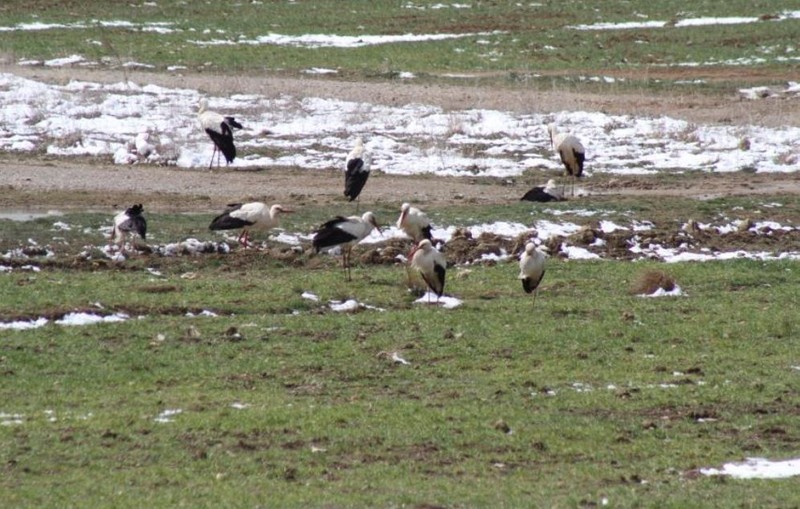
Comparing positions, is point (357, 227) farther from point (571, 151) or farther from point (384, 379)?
point (571, 151)

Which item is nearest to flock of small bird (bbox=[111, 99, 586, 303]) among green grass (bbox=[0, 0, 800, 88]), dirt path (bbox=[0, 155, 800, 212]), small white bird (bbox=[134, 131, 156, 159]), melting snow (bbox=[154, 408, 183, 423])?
dirt path (bbox=[0, 155, 800, 212])

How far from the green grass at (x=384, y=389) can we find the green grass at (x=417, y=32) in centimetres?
2265

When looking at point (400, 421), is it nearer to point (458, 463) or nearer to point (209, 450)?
point (458, 463)

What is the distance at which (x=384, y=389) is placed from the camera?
1215 centimetres

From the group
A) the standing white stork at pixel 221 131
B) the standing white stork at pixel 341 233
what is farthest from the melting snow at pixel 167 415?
the standing white stork at pixel 221 131

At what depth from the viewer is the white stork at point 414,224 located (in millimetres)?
18297

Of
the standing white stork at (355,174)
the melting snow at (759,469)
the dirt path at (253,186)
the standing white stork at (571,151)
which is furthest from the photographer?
the standing white stork at (571,151)

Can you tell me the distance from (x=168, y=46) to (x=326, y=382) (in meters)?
34.2

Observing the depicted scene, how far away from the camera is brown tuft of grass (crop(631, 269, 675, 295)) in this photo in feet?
55.4

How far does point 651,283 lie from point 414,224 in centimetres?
328

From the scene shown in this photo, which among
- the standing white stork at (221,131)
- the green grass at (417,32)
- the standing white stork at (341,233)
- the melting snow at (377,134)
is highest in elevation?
the standing white stork at (341,233)

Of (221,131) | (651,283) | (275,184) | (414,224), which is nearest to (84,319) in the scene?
(414,224)

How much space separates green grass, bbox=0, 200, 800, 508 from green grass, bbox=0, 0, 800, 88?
74.3ft

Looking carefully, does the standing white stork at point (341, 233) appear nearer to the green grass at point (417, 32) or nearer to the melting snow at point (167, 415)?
the melting snow at point (167, 415)
